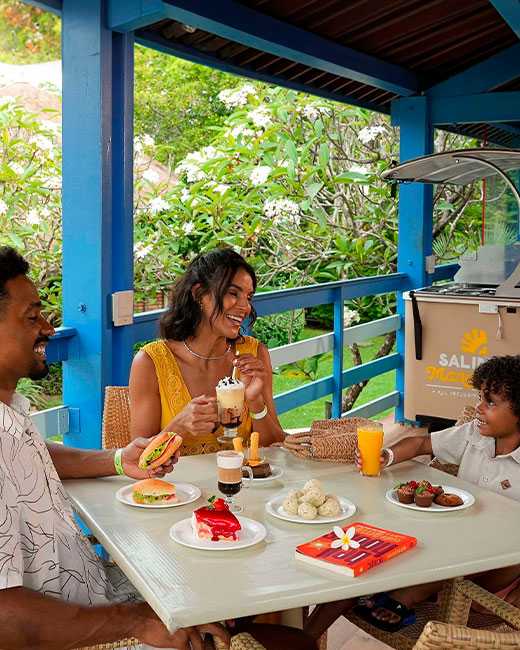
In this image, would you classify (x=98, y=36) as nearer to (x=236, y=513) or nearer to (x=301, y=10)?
(x=301, y=10)

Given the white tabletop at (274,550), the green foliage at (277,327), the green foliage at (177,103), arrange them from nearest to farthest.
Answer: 1. the white tabletop at (274,550)
2. the green foliage at (277,327)
3. the green foliage at (177,103)

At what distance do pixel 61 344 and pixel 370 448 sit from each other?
5.27ft

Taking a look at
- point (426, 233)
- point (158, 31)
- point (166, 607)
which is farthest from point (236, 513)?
point (426, 233)

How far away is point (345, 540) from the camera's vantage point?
177 cm

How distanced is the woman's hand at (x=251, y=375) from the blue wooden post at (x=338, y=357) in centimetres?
286

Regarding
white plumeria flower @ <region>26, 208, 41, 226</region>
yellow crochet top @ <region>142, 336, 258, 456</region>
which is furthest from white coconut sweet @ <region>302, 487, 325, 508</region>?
white plumeria flower @ <region>26, 208, 41, 226</region>

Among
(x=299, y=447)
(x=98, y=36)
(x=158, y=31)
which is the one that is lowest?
(x=299, y=447)

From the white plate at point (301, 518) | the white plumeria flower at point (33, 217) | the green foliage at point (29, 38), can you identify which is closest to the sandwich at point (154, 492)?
the white plate at point (301, 518)

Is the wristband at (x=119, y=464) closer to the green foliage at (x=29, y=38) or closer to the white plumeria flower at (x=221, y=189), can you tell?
the white plumeria flower at (x=221, y=189)

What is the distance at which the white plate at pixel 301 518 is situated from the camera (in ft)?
6.43

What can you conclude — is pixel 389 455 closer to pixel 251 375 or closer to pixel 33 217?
pixel 251 375

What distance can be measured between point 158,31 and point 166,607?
3.43 metres

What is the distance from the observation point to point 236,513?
2025 millimetres

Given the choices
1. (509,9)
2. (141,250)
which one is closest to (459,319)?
(509,9)
